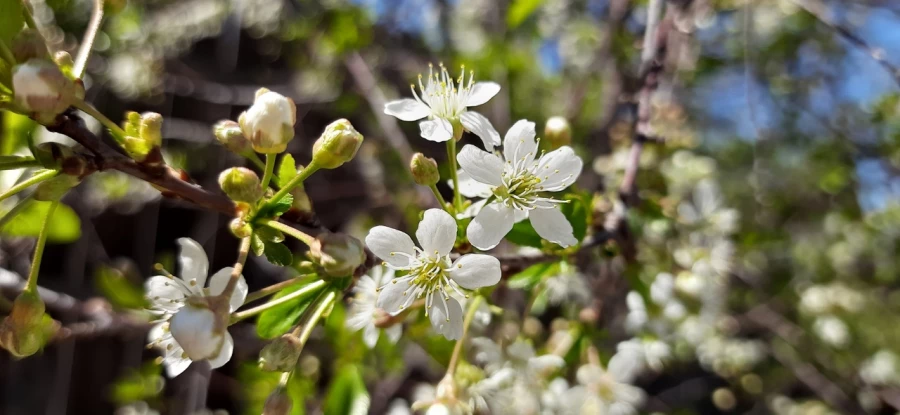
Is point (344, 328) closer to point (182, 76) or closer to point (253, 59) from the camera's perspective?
point (182, 76)

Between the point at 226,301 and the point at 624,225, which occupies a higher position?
the point at 226,301

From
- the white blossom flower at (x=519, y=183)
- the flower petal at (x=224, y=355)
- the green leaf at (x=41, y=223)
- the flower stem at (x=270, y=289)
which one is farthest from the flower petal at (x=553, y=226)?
the green leaf at (x=41, y=223)

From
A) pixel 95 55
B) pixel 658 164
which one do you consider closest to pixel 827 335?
pixel 658 164

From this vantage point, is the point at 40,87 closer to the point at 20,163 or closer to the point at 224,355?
the point at 20,163

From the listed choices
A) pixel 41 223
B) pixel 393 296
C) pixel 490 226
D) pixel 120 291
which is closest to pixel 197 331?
pixel 393 296

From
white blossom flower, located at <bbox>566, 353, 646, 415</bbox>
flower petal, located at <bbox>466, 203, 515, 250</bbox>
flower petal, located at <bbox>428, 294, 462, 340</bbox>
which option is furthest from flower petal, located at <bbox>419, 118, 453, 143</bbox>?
white blossom flower, located at <bbox>566, 353, 646, 415</bbox>
